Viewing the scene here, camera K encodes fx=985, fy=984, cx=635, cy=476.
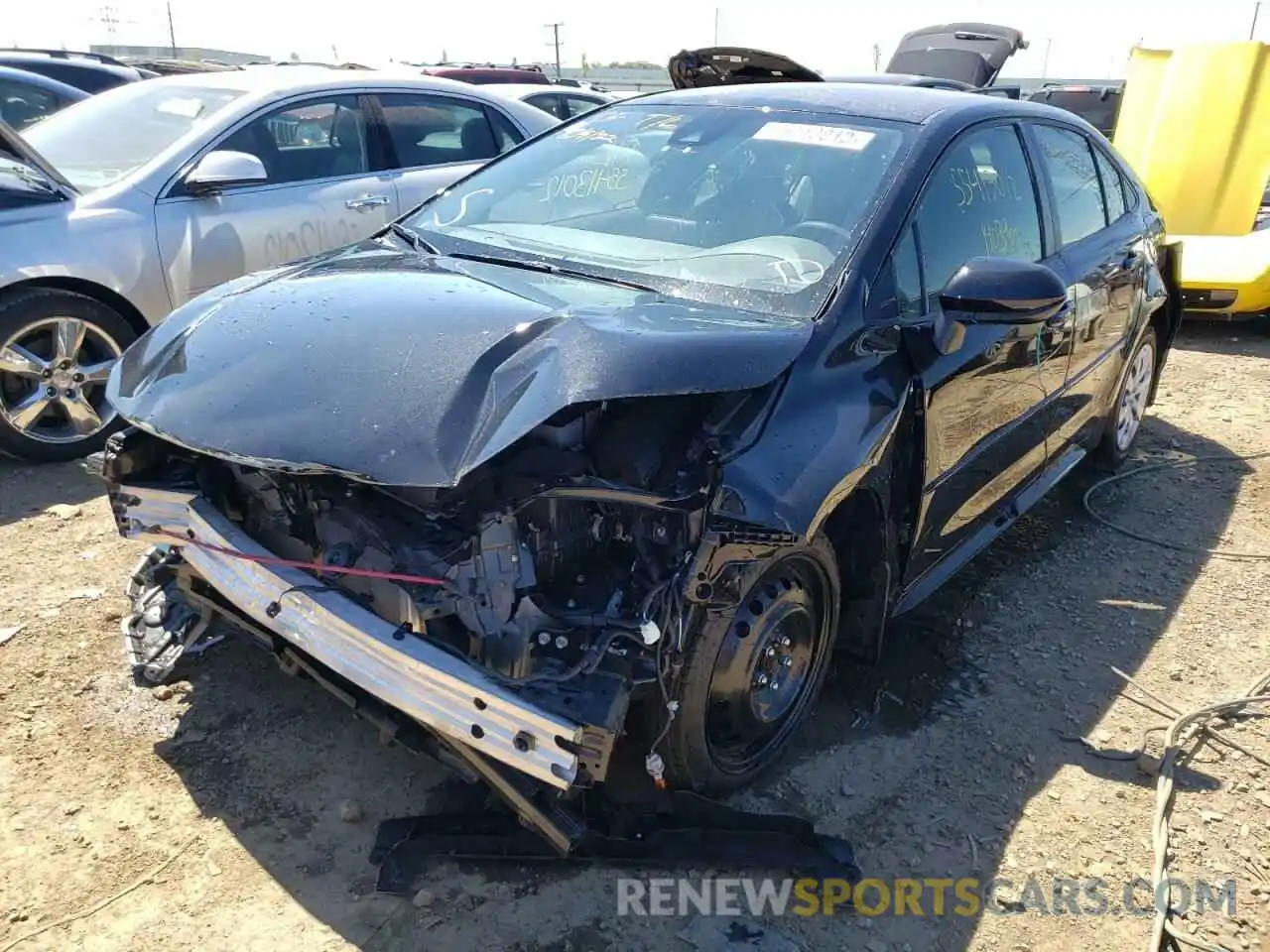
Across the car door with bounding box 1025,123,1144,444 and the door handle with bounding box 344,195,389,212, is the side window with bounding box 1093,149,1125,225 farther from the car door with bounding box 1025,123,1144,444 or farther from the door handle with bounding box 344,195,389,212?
the door handle with bounding box 344,195,389,212

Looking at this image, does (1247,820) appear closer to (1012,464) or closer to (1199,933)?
(1199,933)

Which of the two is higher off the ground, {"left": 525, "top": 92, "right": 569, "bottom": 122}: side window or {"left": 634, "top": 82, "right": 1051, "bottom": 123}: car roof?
{"left": 634, "top": 82, "right": 1051, "bottom": 123}: car roof

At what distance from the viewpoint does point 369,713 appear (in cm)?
238

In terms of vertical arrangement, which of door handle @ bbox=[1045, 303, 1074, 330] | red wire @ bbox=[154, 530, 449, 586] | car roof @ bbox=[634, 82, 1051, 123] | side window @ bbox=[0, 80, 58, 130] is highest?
car roof @ bbox=[634, 82, 1051, 123]

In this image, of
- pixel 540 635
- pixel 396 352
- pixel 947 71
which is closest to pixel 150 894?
pixel 540 635

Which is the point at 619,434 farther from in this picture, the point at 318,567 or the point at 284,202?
the point at 284,202

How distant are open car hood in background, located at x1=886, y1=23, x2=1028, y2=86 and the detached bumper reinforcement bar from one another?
28.7 ft

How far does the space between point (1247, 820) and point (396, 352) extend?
104 inches

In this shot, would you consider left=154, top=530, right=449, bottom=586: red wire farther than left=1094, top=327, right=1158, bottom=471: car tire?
No

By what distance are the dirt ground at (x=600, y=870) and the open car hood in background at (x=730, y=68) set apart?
223 cm

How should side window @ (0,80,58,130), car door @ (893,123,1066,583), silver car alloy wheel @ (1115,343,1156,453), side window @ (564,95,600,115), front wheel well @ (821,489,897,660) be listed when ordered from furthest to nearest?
1. side window @ (564,95,600,115)
2. side window @ (0,80,58,130)
3. silver car alloy wheel @ (1115,343,1156,453)
4. car door @ (893,123,1066,583)
5. front wheel well @ (821,489,897,660)

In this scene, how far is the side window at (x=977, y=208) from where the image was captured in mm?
2982

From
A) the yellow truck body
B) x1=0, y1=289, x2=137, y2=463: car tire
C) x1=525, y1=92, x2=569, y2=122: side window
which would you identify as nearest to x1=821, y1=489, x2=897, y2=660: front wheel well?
x1=0, y1=289, x2=137, y2=463: car tire

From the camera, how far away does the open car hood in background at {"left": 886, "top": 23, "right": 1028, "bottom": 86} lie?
9.26 metres
